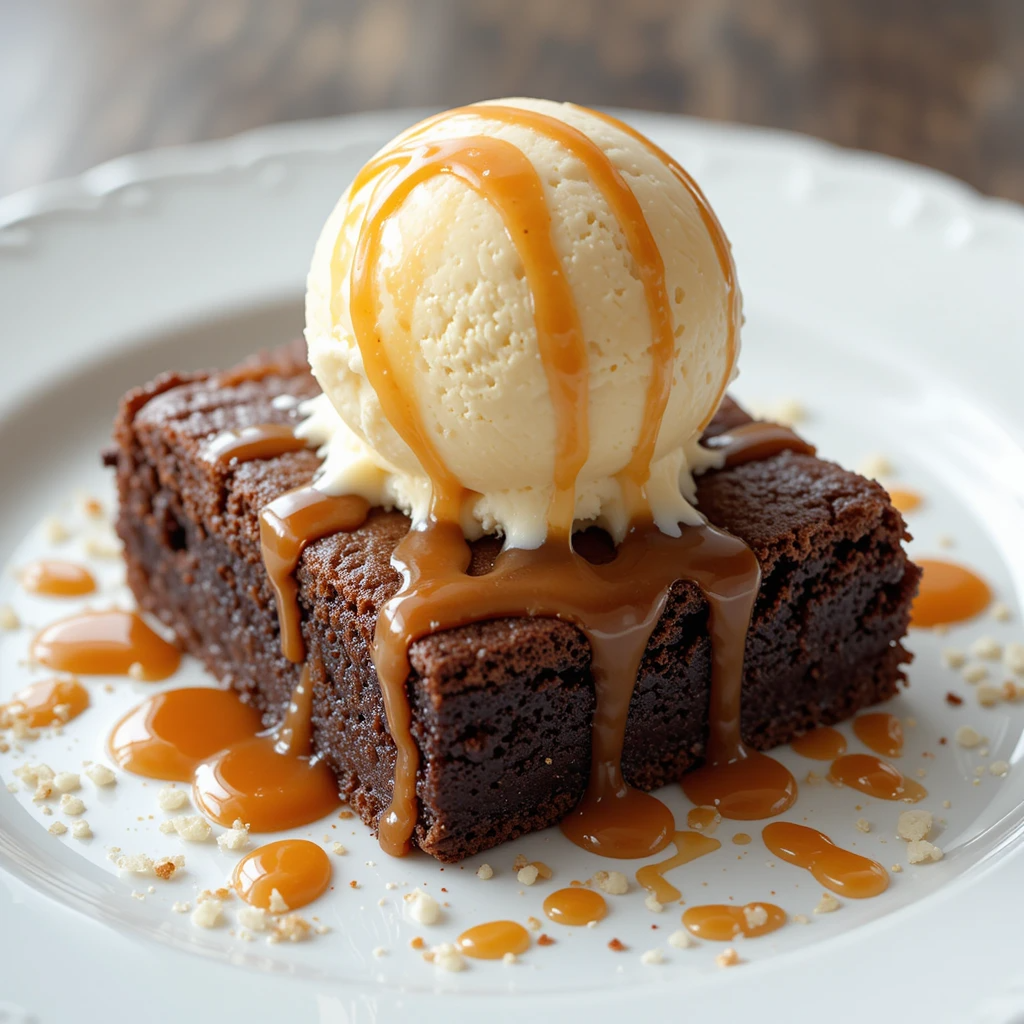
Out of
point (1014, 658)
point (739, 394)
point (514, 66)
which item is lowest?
point (1014, 658)

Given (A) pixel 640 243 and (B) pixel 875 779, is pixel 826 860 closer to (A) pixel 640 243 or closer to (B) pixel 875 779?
(B) pixel 875 779

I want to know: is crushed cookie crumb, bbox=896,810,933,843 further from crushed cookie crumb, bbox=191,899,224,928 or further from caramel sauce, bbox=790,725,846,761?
crushed cookie crumb, bbox=191,899,224,928

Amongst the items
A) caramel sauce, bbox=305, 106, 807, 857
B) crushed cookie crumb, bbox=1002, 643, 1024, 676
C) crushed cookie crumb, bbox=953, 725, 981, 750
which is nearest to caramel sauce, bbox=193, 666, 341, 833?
caramel sauce, bbox=305, 106, 807, 857

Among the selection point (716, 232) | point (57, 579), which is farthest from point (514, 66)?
point (716, 232)

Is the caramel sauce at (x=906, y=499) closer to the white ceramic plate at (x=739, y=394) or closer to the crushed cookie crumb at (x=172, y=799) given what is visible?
the white ceramic plate at (x=739, y=394)

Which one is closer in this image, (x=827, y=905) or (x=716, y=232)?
(x=827, y=905)
